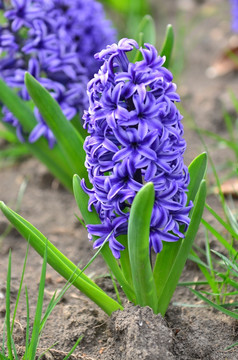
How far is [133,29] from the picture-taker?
16.9 ft

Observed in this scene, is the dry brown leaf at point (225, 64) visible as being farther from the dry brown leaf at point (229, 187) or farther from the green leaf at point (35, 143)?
the green leaf at point (35, 143)

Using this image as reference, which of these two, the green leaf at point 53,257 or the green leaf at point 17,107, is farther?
the green leaf at point 17,107

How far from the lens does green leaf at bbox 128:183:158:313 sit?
1.69 m

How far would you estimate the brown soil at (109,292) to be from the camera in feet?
6.48

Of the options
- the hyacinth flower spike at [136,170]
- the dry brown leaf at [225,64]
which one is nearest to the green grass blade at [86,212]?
the hyacinth flower spike at [136,170]

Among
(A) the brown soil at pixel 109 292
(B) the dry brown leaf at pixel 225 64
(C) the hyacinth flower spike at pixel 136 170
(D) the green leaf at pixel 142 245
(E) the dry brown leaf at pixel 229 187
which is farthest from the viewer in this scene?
(B) the dry brown leaf at pixel 225 64

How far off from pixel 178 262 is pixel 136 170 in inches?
15.1

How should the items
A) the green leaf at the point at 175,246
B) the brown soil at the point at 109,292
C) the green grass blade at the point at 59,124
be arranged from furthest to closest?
1. the green grass blade at the point at 59,124
2. the green leaf at the point at 175,246
3. the brown soil at the point at 109,292

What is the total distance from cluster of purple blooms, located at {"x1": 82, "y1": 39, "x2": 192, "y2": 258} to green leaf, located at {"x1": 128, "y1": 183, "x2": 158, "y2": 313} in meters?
0.09

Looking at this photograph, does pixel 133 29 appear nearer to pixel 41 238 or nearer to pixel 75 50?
pixel 75 50

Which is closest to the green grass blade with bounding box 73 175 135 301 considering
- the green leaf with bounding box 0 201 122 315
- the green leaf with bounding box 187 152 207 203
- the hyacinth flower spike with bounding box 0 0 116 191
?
the green leaf with bounding box 0 201 122 315

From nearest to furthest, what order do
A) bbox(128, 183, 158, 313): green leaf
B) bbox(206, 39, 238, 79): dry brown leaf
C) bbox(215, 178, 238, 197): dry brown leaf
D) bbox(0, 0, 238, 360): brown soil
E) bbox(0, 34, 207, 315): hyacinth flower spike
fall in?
bbox(128, 183, 158, 313): green leaf, bbox(0, 34, 207, 315): hyacinth flower spike, bbox(0, 0, 238, 360): brown soil, bbox(215, 178, 238, 197): dry brown leaf, bbox(206, 39, 238, 79): dry brown leaf

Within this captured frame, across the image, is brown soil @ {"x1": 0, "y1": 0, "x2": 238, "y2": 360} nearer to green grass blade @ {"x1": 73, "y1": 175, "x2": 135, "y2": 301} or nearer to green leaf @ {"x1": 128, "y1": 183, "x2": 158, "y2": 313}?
green leaf @ {"x1": 128, "y1": 183, "x2": 158, "y2": 313}

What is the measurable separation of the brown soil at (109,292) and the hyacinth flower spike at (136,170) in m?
0.17
